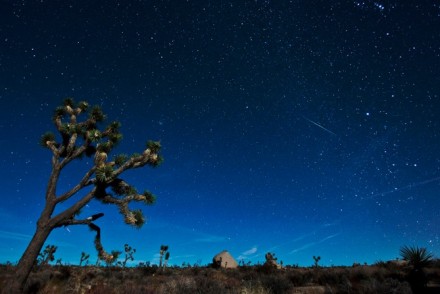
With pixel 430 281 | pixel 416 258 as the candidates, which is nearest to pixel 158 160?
pixel 416 258

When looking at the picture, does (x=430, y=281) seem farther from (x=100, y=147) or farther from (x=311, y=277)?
(x=100, y=147)

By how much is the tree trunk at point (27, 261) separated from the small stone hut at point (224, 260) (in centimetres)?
2186

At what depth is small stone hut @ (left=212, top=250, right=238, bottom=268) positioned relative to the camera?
100 feet

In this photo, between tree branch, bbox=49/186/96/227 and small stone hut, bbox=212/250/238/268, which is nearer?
tree branch, bbox=49/186/96/227

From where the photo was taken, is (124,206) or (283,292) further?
(124,206)

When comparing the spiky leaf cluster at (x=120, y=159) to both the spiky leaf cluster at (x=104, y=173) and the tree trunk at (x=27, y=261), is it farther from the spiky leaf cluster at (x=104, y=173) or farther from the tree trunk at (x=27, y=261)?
the tree trunk at (x=27, y=261)

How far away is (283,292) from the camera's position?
10539 millimetres

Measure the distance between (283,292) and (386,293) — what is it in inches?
135

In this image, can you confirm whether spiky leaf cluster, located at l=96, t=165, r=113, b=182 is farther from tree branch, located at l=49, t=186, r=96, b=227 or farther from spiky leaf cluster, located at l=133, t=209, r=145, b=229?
spiky leaf cluster, located at l=133, t=209, r=145, b=229

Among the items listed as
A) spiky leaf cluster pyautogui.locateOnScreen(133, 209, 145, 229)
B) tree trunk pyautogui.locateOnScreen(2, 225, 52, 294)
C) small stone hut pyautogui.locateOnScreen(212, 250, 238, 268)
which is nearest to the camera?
tree trunk pyautogui.locateOnScreen(2, 225, 52, 294)

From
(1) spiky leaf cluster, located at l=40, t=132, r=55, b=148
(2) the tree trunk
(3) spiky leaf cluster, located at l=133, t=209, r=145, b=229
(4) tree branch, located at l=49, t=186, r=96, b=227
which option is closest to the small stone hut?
(3) spiky leaf cluster, located at l=133, t=209, r=145, b=229

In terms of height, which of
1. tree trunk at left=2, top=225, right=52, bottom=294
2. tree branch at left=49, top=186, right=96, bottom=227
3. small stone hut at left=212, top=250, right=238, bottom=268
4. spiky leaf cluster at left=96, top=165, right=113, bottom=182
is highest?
small stone hut at left=212, top=250, right=238, bottom=268

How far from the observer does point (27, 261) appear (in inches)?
414

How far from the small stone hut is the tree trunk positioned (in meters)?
21.9
